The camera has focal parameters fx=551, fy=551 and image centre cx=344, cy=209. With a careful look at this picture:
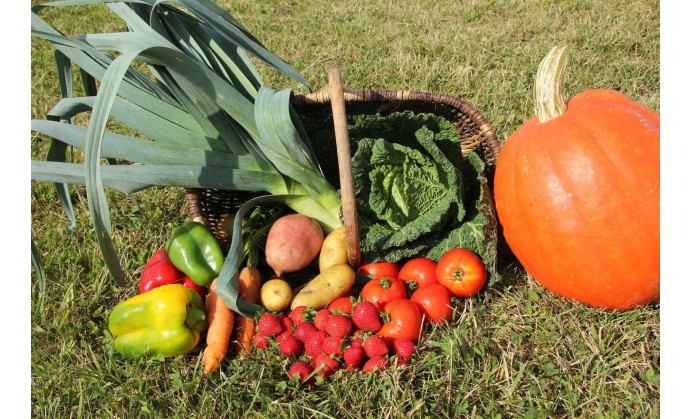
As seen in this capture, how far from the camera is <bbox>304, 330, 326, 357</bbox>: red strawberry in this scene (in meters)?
1.86

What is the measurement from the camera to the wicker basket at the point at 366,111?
232 centimetres

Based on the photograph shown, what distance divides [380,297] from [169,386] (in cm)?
81

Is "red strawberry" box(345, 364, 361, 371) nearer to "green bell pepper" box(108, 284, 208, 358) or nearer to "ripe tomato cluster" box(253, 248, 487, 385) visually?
"ripe tomato cluster" box(253, 248, 487, 385)

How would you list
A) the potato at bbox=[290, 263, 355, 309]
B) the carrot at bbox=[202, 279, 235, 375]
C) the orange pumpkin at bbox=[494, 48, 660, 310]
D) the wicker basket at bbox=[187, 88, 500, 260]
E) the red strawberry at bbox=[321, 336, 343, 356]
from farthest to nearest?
the wicker basket at bbox=[187, 88, 500, 260], the potato at bbox=[290, 263, 355, 309], the carrot at bbox=[202, 279, 235, 375], the red strawberry at bbox=[321, 336, 343, 356], the orange pumpkin at bbox=[494, 48, 660, 310]

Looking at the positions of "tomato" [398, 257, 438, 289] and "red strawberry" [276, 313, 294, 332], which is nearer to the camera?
"red strawberry" [276, 313, 294, 332]

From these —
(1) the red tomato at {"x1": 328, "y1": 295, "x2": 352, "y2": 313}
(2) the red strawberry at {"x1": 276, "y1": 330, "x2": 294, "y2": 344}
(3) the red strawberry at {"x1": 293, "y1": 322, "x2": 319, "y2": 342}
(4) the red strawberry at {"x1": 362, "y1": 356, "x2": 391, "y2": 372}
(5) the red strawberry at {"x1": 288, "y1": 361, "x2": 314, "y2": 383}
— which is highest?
(1) the red tomato at {"x1": 328, "y1": 295, "x2": 352, "y2": 313}

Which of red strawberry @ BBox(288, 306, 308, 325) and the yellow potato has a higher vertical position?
the yellow potato

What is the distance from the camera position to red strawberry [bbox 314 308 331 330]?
6.31 ft

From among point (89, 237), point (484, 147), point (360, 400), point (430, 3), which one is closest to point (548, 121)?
point (484, 147)

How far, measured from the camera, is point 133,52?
5.77 feet

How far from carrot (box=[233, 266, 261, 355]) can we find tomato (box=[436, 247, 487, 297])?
0.72 meters

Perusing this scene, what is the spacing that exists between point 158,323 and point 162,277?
0.32m

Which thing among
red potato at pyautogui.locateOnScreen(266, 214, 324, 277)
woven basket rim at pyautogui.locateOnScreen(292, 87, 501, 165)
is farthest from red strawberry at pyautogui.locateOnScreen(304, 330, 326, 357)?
woven basket rim at pyautogui.locateOnScreen(292, 87, 501, 165)

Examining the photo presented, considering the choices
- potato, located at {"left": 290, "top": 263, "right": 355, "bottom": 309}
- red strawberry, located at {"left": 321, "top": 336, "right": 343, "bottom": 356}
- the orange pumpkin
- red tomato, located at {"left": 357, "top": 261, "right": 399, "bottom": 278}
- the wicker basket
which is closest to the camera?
the orange pumpkin
